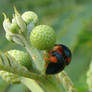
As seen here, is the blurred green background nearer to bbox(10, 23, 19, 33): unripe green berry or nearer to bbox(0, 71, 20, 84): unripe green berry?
bbox(0, 71, 20, 84): unripe green berry

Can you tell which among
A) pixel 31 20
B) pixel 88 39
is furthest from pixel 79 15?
pixel 31 20

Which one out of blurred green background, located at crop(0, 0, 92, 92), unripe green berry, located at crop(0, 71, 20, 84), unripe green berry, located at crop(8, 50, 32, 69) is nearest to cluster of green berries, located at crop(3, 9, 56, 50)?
unripe green berry, located at crop(8, 50, 32, 69)

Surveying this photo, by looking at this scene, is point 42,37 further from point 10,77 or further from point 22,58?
point 10,77

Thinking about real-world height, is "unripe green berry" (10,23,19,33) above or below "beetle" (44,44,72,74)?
above

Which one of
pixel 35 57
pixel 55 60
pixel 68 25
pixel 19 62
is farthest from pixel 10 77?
pixel 68 25

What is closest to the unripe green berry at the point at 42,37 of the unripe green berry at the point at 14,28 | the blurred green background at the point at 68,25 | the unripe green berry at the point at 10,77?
the unripe green berry at the point at 14,28

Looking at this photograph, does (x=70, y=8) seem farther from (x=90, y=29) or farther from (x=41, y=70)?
(x=41, y=70)
